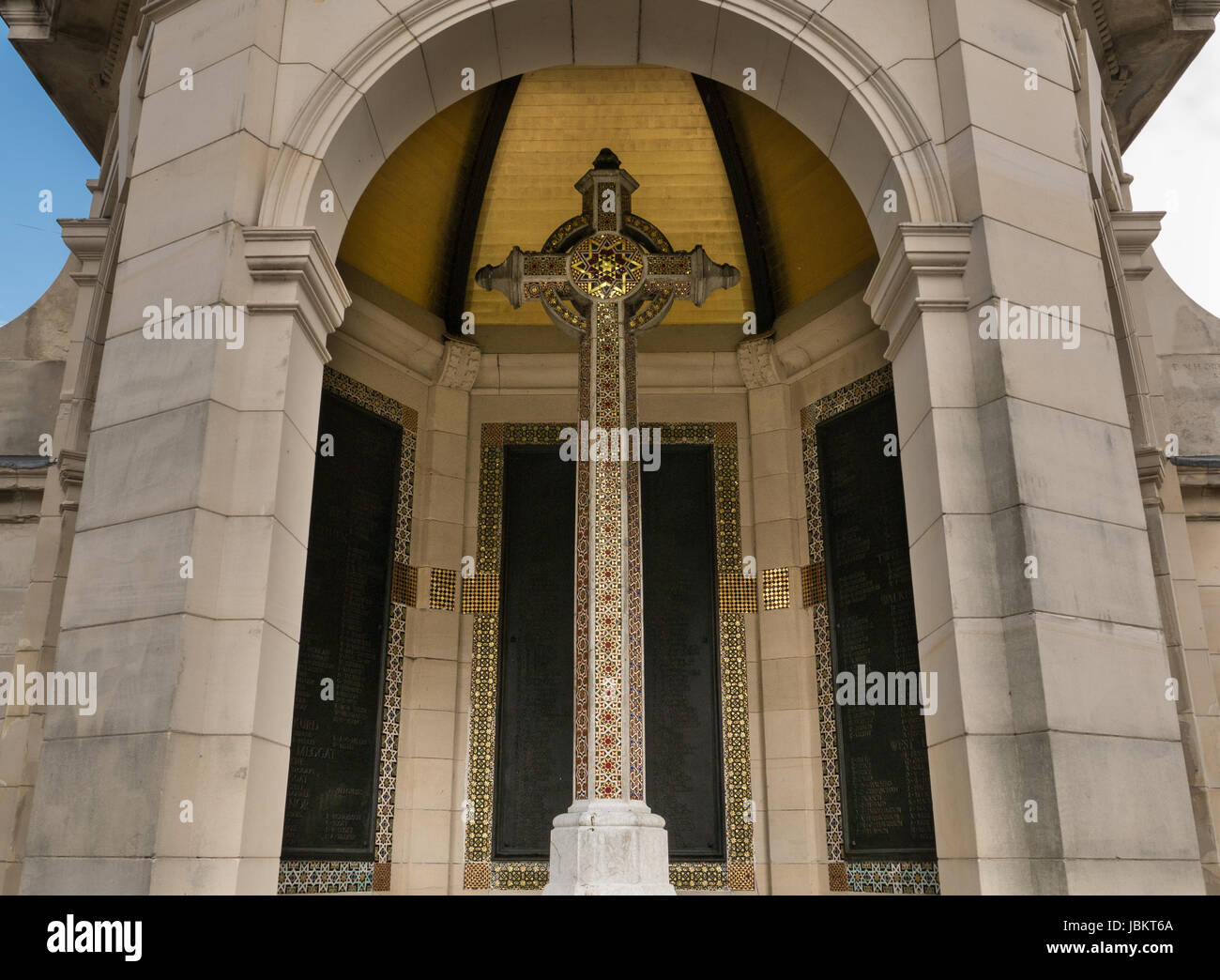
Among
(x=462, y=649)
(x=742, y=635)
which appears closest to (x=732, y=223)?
(x=742, y=635)

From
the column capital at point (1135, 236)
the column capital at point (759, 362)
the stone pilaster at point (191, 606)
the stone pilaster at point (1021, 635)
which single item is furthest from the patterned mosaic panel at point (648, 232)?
Answer: the column capital at point (1135, 236)

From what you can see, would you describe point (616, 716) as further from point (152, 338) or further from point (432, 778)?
point (152, 338)

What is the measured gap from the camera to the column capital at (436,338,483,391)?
35.1 feet

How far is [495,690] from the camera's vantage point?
9.98 m

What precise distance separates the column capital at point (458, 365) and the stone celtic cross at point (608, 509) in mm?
2081

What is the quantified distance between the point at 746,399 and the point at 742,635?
7.99 ft

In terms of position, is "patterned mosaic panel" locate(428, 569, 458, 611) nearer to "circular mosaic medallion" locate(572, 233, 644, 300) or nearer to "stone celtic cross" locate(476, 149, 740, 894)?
"stone celtic cross" locate(476, 149, 740, 894)

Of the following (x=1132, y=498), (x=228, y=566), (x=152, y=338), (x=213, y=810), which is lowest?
(x=213, y=810)

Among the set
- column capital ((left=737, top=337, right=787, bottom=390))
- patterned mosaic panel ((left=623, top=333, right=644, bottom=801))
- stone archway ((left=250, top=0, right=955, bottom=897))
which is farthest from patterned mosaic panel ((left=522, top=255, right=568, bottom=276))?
column capital ((left=737, top=337, right=787, bottom=390))

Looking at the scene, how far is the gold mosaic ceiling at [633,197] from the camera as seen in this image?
10.4 meters

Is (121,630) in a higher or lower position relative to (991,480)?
lower

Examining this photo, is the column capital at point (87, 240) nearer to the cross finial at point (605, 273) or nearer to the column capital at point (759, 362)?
the cross finial at point (605, 273)

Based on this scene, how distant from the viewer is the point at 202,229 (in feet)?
21.5

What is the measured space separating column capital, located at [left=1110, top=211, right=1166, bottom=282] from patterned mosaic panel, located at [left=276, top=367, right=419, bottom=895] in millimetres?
6948
